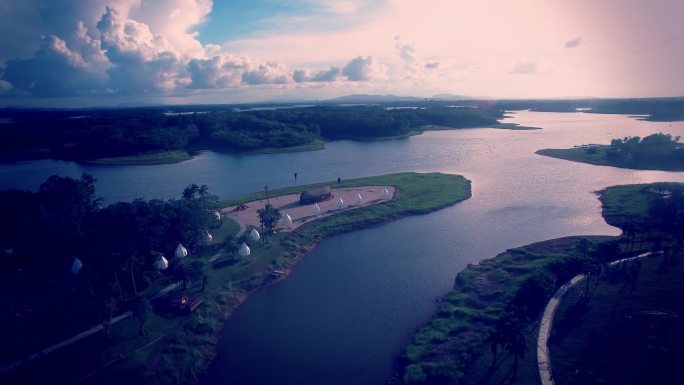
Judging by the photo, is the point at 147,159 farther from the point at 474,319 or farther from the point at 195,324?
the point at 474,319

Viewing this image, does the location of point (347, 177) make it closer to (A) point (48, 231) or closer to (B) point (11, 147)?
(A) point (48, 231)

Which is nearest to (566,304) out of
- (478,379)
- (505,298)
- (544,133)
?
(505,298)

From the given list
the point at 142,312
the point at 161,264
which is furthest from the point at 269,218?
the point at 142,312

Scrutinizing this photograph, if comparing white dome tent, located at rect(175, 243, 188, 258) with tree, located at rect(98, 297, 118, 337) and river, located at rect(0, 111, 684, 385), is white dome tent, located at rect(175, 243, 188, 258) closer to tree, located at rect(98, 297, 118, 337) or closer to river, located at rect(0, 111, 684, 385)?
river, located at rect(0, 111, 684, 385)

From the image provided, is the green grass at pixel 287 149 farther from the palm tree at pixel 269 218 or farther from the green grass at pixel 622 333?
the green grass at pixel 622 333

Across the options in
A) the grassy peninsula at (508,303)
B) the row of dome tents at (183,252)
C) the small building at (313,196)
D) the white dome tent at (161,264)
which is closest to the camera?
the grassy peninsula at (508,303)

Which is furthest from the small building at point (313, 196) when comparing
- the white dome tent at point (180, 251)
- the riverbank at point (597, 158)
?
the riverbank at point (597, 158)

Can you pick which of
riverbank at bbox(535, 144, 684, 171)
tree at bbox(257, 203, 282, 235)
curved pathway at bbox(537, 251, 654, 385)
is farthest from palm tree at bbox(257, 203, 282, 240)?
riverbank at bbox(535, 144, 684, 171)
